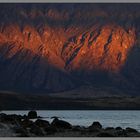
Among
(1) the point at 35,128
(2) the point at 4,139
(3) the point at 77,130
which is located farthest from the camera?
(3) the point at 77,130

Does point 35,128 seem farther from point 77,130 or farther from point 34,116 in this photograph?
point 34,116

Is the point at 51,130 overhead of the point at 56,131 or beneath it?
overhead

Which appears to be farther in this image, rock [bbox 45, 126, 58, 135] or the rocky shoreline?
rock [bbox 45, 126, 58, 135]

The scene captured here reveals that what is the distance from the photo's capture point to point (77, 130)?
90125mm

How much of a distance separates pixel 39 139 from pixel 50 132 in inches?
705

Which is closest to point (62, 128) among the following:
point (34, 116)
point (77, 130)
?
point (77, 130)

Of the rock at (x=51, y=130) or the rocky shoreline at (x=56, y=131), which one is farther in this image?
the rock at (x=51, y=130)

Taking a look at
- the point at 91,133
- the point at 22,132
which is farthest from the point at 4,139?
the point at 91,133

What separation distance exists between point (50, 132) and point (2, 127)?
6.08 m

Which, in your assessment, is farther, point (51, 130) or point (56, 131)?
point (56, 131)

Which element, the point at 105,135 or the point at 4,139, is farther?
the point at 105,135

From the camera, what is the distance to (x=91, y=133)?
281ft

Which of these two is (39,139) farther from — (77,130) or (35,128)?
(77,130)

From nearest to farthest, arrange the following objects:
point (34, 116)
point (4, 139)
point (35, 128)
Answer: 1. point (4, 139)
2. point (35, 128)
3. point (34, 116)
